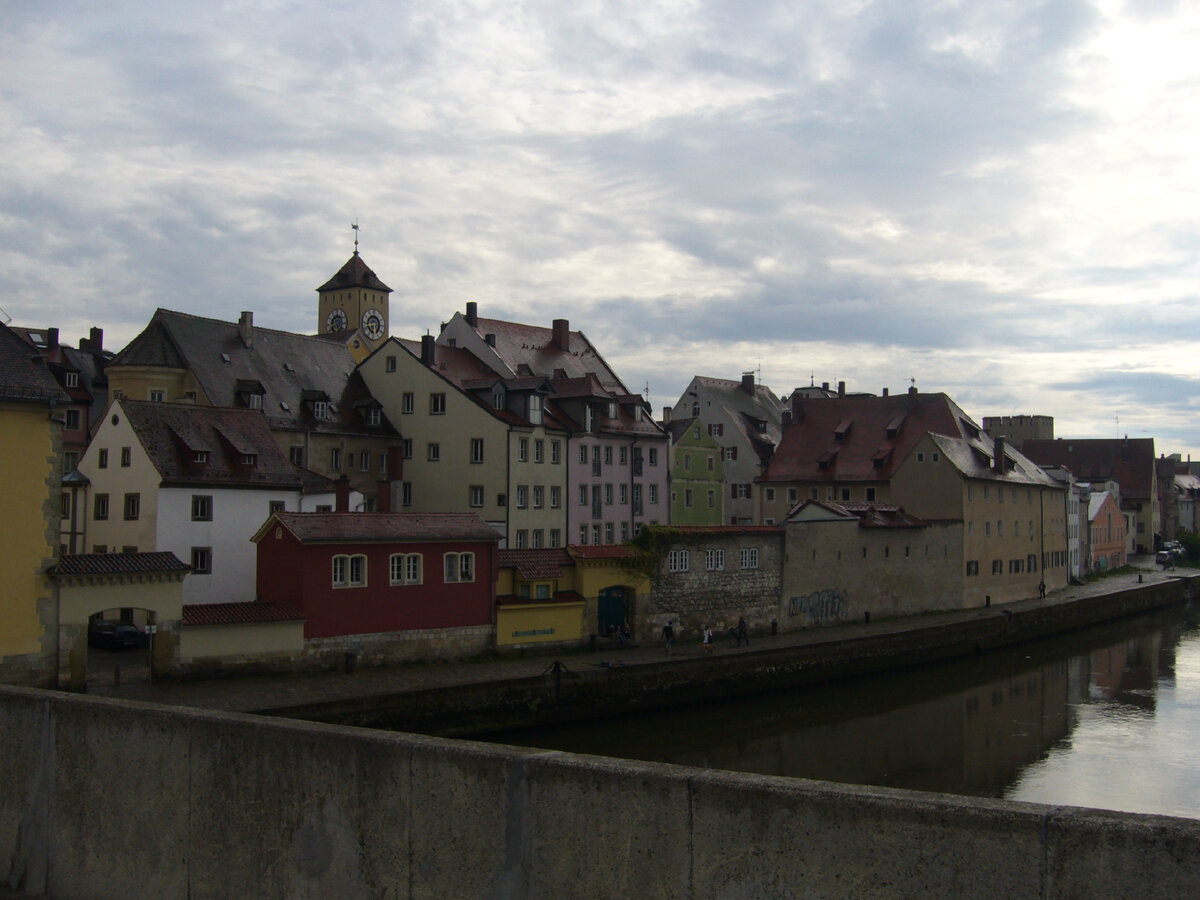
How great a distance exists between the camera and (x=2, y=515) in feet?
80.9

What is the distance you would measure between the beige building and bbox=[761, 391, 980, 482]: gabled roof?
755 inches

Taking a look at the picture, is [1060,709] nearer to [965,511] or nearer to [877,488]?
[965,511]

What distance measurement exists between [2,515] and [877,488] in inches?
1813

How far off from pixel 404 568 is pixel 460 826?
27.5 metres

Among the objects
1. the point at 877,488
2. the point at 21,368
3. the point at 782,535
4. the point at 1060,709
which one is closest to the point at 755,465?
the point at 877,488

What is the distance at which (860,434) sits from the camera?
210 feet

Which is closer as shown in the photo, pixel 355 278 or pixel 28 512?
pixel 28 512

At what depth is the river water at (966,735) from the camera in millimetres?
26875

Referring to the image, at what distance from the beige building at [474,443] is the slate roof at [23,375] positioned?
2384 centimetres

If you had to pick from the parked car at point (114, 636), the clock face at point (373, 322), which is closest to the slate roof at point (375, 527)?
the parked car at point (114, 636)

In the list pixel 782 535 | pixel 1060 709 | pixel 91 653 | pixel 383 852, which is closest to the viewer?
pixel 383 852

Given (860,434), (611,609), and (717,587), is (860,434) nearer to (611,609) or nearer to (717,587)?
(717,587)

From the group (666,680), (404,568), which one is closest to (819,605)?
(666,680)

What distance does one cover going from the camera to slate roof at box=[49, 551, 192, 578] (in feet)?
84.4
